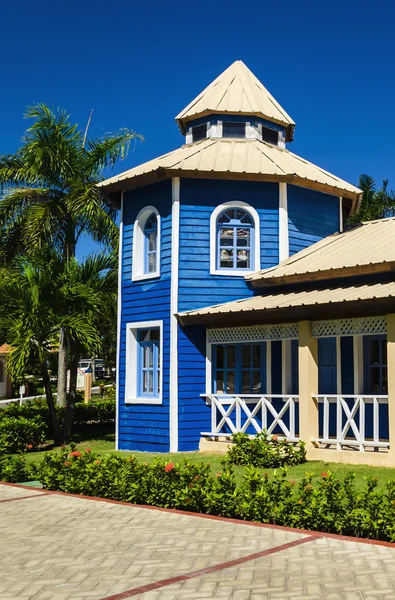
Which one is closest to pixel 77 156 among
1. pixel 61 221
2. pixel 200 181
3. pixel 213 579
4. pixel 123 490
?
pixel 61 221

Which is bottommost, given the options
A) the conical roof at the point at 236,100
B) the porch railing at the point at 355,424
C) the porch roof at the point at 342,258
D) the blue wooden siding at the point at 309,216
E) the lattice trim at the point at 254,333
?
the porch railing at the point at 355,424

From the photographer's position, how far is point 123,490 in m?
8.97

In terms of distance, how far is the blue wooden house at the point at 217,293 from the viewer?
13.6 metres

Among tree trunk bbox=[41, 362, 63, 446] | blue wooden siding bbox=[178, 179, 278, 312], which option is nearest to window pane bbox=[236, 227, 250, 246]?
blue wooden siding bbox=[178, 179, 278, 312]

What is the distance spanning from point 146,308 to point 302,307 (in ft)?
14.3

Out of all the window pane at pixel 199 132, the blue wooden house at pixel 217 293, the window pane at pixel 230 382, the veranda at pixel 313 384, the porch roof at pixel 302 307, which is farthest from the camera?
the window pane at pixel 199 132

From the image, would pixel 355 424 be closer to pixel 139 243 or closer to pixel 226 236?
pixel 226 236

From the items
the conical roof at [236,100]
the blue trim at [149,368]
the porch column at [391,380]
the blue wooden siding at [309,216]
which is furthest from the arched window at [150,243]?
the porch column at [391,380]

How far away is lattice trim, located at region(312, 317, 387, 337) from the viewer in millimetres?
11477

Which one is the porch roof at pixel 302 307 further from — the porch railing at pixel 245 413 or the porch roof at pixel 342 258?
the porch railing at pixel 245 413

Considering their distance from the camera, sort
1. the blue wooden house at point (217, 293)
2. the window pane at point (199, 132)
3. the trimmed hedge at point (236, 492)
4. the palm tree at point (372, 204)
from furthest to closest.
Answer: the palm tree at point (372, 204) → the window pane at point (199, 132) → the blue wooden house at point (217, 293) → the trimmed hedge at point (236, 492)

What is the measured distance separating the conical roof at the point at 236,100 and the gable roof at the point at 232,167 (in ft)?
2.94

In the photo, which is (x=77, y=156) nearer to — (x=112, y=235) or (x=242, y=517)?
(x=112, y=235)

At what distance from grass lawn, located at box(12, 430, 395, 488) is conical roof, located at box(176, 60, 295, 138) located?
349 inches
